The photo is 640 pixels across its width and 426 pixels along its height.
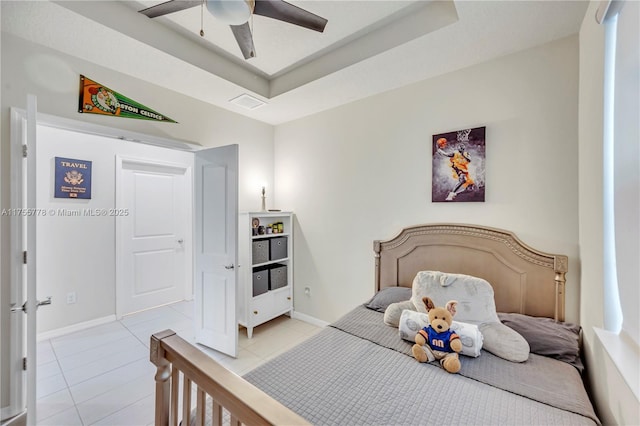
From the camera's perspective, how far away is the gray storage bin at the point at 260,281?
2.98m

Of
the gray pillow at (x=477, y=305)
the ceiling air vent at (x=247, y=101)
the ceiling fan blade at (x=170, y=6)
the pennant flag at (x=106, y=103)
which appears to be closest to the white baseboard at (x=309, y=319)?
the gray pillow at (x=477, y=305)

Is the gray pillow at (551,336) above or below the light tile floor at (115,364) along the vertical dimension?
above

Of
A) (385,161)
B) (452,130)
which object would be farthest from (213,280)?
(452,130)

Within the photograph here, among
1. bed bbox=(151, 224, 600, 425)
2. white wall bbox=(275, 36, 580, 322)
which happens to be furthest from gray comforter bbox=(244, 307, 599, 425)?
white wall bbox=(275, 36, 580, 322)

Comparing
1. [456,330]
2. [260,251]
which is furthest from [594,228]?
[260,251]

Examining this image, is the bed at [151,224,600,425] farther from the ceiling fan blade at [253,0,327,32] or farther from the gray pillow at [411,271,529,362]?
the ceiling fan blade at [253,0,327,32]

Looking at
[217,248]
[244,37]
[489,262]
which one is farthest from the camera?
[217,248]

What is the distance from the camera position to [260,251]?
3.05 metres

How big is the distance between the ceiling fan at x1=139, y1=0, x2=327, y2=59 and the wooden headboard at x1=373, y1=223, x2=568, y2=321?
1787 mm

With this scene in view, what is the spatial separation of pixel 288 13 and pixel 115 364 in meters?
3.11

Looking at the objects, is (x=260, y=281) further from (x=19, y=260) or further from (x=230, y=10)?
(x=230, y=10)

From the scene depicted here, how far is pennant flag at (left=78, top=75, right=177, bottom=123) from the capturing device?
6.88 feet

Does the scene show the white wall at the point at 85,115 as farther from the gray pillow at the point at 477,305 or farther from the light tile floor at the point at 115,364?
the gray pillow at the point at 477,305

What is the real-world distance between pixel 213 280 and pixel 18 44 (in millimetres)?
2226
